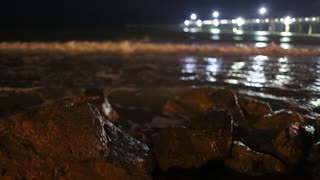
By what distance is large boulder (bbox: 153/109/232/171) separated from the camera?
5.97 metres

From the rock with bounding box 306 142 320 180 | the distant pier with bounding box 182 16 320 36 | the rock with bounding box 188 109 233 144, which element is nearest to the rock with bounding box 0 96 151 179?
the rock with bounding box 188 109 233 144

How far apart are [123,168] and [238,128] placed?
3489 millimetres

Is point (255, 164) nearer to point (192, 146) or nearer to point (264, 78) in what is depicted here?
point (192, 146)

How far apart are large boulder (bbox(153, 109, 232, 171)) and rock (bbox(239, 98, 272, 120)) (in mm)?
2888

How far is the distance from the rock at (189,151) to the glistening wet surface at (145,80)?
177 inches

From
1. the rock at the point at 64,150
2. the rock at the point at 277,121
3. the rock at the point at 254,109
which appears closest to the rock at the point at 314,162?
the rock at the point at 277,121

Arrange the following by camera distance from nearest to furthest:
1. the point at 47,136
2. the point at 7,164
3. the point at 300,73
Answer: the point at 7,164 < the point at 47,136 < the point at 300,73

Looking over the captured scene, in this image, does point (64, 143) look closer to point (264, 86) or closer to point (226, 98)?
point (226, 98)

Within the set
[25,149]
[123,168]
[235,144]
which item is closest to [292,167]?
[235,144]

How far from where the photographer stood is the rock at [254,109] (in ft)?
Result: 29.1

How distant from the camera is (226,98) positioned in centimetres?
912

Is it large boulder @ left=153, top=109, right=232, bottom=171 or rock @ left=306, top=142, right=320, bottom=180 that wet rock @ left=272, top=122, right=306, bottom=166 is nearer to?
rock @ left=306, top=142, right=320, bottom=180

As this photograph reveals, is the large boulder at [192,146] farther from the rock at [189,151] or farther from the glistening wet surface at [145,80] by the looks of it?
the glistening wet surface at [145,80]

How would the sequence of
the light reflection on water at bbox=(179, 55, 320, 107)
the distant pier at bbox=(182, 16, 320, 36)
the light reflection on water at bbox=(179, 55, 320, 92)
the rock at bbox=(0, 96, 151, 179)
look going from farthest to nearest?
the distant pier at bbox=(182, 16, 320, 36), the light reflection on water at bbox=(179, 55, 320, 92), the light reflection on water at bbox=(179, 55, 320, 107), the rock at bbox=(0, 96, 151, 179)
